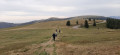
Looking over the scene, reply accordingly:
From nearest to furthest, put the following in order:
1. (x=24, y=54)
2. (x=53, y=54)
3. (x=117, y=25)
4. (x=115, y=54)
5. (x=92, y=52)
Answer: (x=115, y=54), (x=92, y=52), (x=53, y=54), (x=24, y=54), (x=117, y=25)

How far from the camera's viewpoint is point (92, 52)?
67.1ft

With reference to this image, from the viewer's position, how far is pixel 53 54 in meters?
21.9

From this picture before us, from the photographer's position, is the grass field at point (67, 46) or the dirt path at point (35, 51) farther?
the dirt path at point (35, 51)

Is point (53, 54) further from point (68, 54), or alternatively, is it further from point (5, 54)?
point (5, 54)

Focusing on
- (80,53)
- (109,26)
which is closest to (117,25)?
(109,26)

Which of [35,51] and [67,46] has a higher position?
[67,46]

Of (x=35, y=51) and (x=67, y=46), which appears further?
(x=67, y=46)

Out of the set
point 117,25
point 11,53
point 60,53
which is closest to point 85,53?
point 60,53

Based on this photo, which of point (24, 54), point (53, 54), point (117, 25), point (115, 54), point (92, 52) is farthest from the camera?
point (117, 25)

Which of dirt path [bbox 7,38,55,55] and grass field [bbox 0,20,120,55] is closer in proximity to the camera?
grass field [bbox 0,20,120,55]

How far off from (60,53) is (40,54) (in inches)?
134

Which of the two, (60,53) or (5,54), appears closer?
(60,53)

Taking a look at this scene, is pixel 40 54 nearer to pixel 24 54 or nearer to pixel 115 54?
pixel 24 54

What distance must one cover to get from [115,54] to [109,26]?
366 feet
